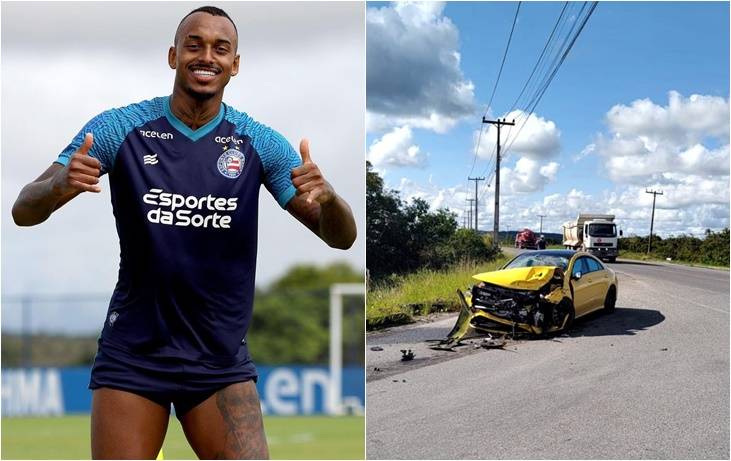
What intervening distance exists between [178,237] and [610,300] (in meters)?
2.46

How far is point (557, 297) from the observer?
12.8ft

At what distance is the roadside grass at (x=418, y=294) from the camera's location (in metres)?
3.57

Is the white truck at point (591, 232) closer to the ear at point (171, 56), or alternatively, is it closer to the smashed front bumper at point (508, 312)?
the smashed front bumper at point (508, 312)

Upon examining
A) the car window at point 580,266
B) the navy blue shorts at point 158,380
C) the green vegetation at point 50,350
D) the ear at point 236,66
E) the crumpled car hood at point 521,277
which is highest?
the ear at point 236,66

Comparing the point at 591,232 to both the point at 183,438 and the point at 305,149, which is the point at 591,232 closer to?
the point at 305,149

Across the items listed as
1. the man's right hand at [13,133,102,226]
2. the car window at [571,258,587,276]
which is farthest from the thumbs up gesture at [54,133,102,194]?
the car window at [571,258,587,276]

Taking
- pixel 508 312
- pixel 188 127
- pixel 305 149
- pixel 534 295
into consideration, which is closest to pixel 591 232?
pixel 534 295

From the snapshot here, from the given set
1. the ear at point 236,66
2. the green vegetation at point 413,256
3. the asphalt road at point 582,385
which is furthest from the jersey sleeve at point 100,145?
the asphalt road at point 582,385

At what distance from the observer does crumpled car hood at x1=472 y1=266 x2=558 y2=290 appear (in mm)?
3818

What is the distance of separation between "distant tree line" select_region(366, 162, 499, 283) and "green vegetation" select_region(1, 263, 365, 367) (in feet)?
33.7

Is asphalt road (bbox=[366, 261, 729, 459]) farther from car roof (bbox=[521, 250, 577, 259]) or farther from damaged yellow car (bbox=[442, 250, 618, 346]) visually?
car roof (bbox=[521, 250, 577, 259])

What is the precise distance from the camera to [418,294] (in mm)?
3568

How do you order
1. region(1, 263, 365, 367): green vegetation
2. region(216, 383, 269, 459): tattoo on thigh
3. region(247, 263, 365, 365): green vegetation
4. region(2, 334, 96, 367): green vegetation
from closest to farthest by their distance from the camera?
1. region(216, 383, 269, 459): tattoo on thigh
2. region(2, 334, 96, 367): green vegetation
3. region(1, 263, 365, 367): green vegetation
4. region(247, 263, 365, 365): green vegetation

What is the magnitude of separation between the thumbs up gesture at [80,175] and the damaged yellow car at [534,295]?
2.00m
